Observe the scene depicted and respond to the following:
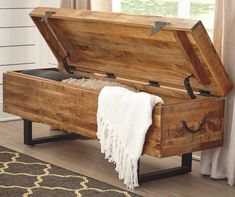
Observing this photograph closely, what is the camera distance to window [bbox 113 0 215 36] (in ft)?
13.8

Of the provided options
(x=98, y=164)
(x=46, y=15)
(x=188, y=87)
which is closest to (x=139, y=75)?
(x=188, y=87)

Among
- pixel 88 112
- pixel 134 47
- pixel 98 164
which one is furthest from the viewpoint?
pixel 98 164

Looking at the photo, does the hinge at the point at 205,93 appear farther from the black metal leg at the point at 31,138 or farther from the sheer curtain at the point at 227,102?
the black metal leg at the point at 31,138

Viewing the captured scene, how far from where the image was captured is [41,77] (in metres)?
4.30

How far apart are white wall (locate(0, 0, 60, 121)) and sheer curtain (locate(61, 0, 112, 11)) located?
385mm

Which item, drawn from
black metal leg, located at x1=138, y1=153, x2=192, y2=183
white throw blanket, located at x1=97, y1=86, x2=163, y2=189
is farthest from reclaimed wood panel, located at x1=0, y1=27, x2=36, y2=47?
black metal leg, located at x1=138, y1=153, x2=192, y2=183

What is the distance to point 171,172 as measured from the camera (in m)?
3.85

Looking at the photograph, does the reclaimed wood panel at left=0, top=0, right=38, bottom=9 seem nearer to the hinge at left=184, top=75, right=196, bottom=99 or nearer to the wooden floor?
the wooden floor

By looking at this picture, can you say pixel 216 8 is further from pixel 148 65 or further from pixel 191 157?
pixel 191 157

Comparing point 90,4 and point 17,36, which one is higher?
point 90,4

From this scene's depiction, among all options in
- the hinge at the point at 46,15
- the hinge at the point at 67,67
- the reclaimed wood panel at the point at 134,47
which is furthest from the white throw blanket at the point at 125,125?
the hinge at the point at 67,67

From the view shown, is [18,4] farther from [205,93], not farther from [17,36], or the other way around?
[205,93]

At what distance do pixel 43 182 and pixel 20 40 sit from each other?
76.8 inches

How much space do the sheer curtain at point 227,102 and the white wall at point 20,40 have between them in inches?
72.0
